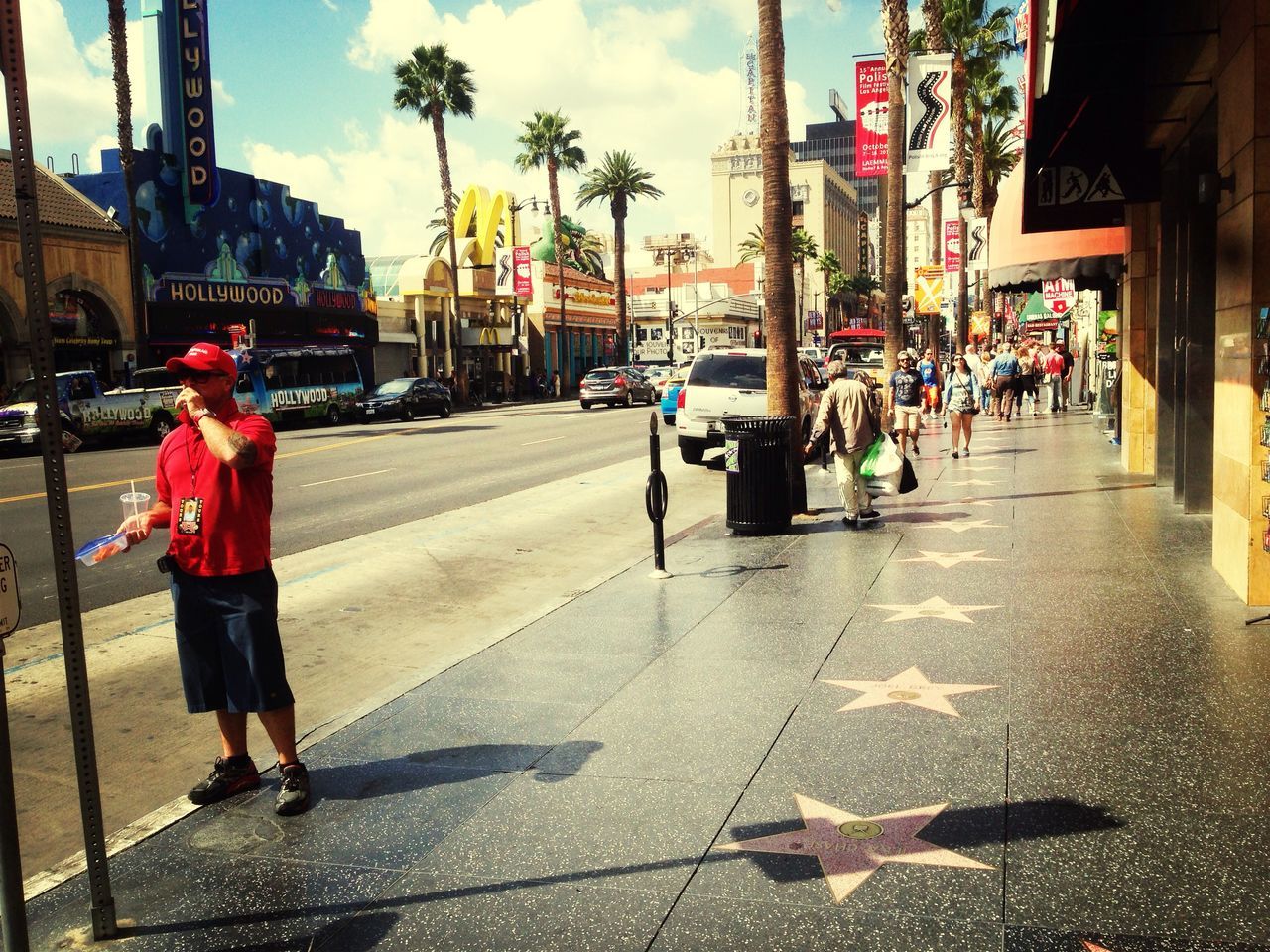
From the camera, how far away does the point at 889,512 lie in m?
Answer: 13.0

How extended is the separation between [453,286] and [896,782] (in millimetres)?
51393

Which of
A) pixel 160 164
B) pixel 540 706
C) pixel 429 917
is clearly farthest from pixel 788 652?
pixel 160 164

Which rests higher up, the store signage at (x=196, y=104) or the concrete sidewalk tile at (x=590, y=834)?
the store signage at (x=196, y=104)

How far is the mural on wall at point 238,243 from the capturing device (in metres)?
36.1

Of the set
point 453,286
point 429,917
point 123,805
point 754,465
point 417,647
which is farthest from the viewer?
point 453,286

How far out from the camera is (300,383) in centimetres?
3453

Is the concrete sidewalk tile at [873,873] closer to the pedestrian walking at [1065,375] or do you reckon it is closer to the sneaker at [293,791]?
the sneaker at [293,791]

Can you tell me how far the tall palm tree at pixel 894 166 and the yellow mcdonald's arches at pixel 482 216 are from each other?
3505 cm

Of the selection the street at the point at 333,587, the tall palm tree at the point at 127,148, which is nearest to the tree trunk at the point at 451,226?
the tall palm tree at the point at 127,148

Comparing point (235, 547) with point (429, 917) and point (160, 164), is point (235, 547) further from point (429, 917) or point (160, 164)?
point (160, 164)

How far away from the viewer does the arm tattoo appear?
457cm

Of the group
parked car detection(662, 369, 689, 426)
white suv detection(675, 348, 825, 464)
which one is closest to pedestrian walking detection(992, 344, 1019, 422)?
parked car detection(662, 369, 689, 426)

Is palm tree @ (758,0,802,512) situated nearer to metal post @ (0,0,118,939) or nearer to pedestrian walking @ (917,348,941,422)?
metal post @ (0,0,118,939)

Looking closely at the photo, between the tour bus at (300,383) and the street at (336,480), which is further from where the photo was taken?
the tour bus at (300,383)
